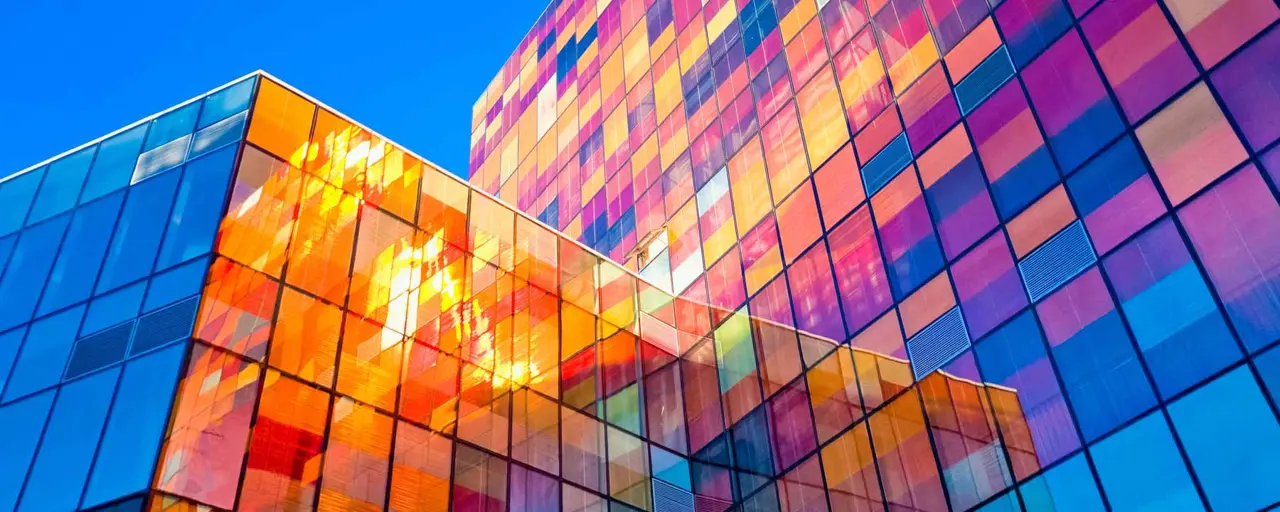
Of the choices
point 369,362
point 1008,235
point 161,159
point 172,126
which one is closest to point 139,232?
point 161,159

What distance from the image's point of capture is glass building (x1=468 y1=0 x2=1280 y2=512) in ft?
75.5

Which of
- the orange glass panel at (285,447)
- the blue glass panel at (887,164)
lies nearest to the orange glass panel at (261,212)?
the orange glass panel at (285,447)

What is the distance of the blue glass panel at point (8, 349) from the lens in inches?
1064

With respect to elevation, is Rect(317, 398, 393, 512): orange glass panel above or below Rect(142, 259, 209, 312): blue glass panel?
below

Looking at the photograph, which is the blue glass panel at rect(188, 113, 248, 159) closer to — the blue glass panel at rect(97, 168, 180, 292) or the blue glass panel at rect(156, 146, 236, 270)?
the blue glass panel at rect(156, 146, 236, 270)

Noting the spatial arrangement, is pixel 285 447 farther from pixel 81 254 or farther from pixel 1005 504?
pixel 1005 504

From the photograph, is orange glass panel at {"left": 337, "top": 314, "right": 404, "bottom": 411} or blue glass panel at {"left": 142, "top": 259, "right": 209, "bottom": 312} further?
orange glass panel at {"left": 337, "top": 314, "right": 404, "bottom": 411}

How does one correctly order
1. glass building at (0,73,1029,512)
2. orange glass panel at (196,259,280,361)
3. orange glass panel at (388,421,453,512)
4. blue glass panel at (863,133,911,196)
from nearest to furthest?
glass building at (0,73,1029,512) < orange glass panel at (196,259,280,361) < orange glass panel at (388,421,453,512) < blue glass panel at (863,133,911,196)

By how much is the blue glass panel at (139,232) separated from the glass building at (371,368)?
9cm

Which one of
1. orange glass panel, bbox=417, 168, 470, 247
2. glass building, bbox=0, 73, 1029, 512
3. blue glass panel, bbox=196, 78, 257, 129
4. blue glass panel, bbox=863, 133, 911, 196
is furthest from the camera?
orange glass panel, bbox=417, 168, 470, 247

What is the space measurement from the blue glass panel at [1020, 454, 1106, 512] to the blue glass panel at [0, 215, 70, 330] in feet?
82.9

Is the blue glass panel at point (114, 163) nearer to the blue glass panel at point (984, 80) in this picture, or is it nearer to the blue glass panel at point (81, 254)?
the blue glass panel at point (81, 254)

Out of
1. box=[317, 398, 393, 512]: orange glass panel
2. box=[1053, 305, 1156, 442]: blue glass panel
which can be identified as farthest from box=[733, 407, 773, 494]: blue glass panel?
box=[317, 398, 393, 512]: orange glass panel

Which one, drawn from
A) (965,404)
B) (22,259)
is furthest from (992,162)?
(22,259)
